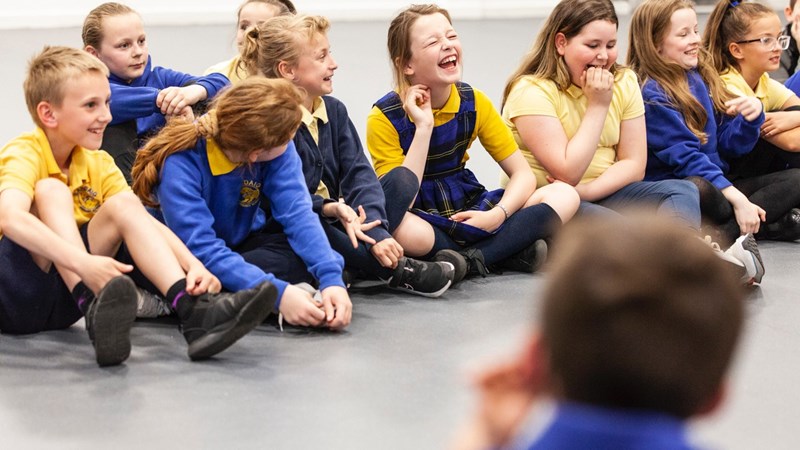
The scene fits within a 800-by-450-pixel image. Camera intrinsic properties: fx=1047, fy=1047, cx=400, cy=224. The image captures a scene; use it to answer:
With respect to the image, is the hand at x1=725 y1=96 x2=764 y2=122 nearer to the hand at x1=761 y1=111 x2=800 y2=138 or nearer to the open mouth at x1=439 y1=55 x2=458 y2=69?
the hand at x1=761 y1=111 x2=800 y2=138

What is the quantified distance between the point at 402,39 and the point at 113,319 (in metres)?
1.23

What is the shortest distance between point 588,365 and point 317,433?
1.04 meters

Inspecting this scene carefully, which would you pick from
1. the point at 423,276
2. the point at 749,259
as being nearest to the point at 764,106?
the point at 749,259

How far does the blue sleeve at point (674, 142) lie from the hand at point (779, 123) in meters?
0.30

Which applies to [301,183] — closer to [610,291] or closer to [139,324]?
[139,324]

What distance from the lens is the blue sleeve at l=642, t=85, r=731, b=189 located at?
2.99m

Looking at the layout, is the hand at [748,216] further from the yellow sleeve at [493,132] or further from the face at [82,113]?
the face at [82,113]

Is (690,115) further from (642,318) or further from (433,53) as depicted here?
(642,318)

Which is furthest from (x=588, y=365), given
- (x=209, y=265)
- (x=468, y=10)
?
(x=468, y=10)

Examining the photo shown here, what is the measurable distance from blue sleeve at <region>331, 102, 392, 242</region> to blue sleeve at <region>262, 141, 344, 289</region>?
0.63ft

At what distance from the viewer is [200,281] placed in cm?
205

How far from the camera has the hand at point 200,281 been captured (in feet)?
6.65

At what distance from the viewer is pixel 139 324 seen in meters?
2.25

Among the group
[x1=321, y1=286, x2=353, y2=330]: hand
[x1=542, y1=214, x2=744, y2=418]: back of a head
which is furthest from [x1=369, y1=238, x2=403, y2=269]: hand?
[x1=542, y1=214, x2=744, y2=418]: back of a head
